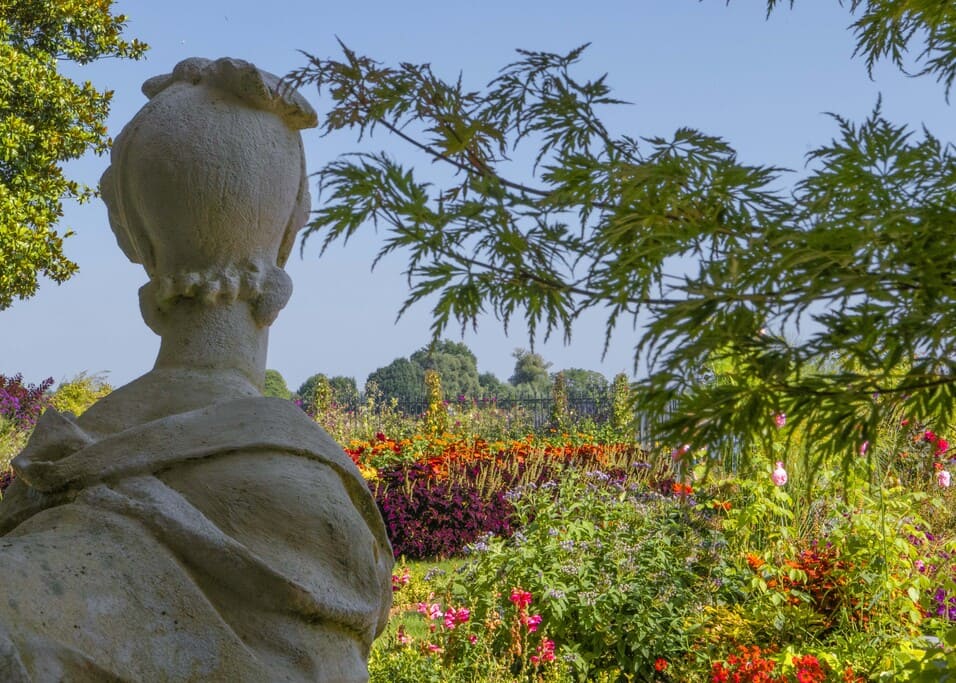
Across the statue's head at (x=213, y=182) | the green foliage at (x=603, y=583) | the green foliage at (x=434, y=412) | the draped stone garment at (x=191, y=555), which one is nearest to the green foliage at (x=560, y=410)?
the green foliage at (x=434, y=412)

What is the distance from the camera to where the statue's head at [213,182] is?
2.33 m

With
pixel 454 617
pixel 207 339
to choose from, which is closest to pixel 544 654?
pixel 454 617

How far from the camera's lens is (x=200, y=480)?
1.99 metres

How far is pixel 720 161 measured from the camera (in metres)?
1.83

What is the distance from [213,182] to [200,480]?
778 millimetres

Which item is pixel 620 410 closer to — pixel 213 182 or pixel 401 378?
pixel 213 182

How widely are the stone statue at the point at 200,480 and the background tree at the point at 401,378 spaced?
34.4 metres

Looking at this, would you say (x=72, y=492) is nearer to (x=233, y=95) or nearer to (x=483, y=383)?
(x=233, y=95)

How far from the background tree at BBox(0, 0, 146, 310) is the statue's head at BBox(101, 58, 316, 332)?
35.2ft

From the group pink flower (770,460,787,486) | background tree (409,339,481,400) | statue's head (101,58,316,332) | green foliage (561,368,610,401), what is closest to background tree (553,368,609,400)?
green foliage (561,368,610,401)

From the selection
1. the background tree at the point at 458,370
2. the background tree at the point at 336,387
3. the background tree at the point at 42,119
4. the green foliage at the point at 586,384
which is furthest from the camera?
the background tree at the point at 458,370

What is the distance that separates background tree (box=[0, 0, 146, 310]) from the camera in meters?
12.0

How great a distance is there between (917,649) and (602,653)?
57.6 inches

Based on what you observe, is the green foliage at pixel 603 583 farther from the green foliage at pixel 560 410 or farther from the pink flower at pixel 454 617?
the green foliage at pixel 560 410
